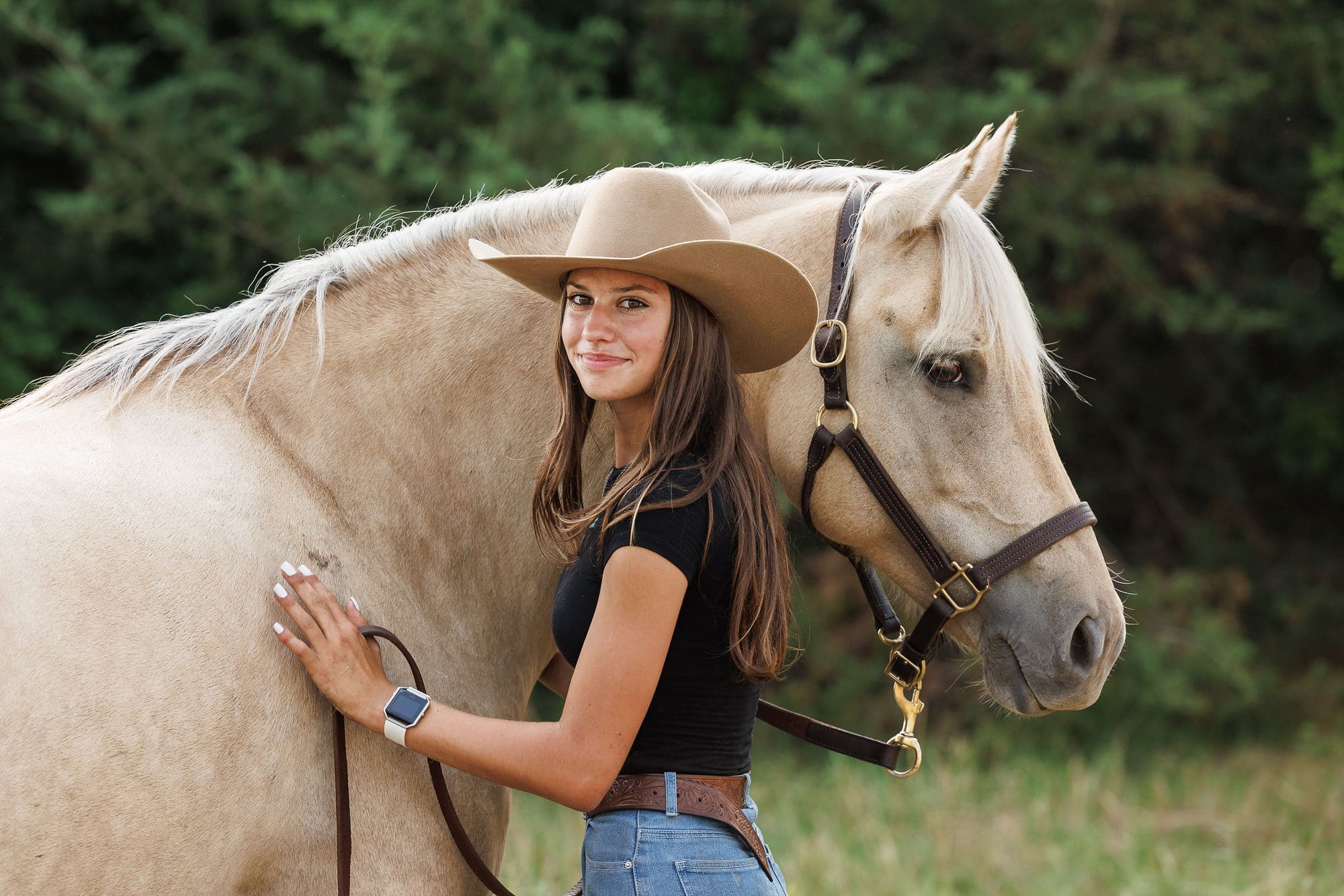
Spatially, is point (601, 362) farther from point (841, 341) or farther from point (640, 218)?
point (841, 341)

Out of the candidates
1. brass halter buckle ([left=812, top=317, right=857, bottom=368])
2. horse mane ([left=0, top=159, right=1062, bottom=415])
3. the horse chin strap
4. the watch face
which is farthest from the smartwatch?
brass halter buckle ([left=812, top=317, right=857, bottom=368])

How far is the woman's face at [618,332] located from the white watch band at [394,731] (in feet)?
2.19

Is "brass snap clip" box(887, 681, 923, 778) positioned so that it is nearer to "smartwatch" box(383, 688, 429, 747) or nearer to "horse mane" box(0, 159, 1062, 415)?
"horse mane" box(0, 159, 1062, 415)

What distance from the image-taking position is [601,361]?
6.41 feet

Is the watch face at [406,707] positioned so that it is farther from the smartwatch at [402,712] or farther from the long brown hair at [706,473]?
the long brown hair at [706,473]

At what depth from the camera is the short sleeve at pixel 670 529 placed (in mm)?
1774

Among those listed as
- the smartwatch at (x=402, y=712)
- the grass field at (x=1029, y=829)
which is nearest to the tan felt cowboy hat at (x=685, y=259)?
the smartwatch at (x=402, y=712)

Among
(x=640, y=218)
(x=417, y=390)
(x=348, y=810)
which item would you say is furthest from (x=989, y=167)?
(x=348, y=810)

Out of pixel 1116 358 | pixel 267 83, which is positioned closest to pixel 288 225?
pixel 267 83

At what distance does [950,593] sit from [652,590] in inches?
31.9

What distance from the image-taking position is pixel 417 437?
2.30m

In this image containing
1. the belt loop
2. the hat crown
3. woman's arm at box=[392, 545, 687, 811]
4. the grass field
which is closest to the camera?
woman's arm at box=[392, 545, 687, 811]

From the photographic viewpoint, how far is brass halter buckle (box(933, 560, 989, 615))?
7.38 ft

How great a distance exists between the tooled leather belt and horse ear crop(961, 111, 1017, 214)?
1336 millimetres
